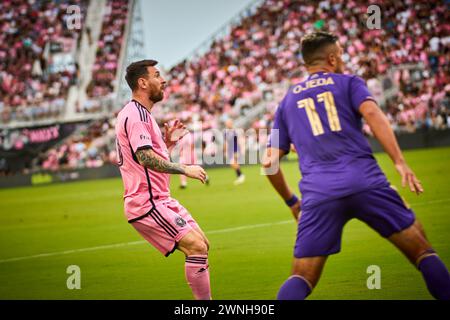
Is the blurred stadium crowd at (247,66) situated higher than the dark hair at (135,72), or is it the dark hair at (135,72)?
the blurred stadium crowd at (247,66)

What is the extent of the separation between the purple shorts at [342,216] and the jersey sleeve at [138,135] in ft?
6.73

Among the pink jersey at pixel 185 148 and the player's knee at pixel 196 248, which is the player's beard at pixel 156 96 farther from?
the pink jersey at pixel 185 148

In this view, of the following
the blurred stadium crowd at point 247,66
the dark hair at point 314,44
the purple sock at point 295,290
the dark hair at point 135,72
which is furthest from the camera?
the blurred stadium crowd at point 247,66

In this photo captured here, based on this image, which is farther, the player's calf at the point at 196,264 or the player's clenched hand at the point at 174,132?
the player's clenched hand at the point at 174,132

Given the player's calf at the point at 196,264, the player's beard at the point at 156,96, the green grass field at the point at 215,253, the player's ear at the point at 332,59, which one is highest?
the player's ear at the point at 332,59

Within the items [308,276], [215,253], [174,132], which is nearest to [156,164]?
[174,132]

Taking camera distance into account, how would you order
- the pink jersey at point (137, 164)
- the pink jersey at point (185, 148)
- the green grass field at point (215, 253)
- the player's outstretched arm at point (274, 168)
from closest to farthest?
the player's outstretched arm at point (274, 168) → the pink jersey at point (137, 164) → the green grass field at point (215, 253) → the pink jersey at point (185, 148)

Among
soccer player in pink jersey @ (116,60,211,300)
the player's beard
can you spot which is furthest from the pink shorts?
the player's beard

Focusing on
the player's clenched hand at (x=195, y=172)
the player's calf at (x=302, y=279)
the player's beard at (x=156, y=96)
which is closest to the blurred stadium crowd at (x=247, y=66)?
the player's beard at (x=156, y=96)

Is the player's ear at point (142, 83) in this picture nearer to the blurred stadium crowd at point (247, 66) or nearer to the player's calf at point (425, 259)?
the player's calf at point (425, 259)

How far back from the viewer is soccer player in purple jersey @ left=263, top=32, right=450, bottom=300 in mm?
5770

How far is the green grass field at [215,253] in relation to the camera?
923 centimetres

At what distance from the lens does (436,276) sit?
5.80 meters

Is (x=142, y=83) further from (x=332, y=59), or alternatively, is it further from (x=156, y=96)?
(x=332, y=59)
